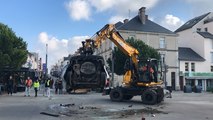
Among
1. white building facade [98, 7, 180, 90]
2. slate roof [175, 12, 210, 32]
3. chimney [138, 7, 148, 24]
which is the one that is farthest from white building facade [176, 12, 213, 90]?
chimney [138, 7, 148, 24]

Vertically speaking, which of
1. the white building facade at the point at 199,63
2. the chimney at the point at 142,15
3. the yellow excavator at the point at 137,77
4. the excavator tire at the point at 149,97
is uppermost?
the chimney at the point at 142,15

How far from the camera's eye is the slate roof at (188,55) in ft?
242

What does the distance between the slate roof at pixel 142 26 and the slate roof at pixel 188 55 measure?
17.7ft

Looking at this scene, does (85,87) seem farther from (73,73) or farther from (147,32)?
(147,32)

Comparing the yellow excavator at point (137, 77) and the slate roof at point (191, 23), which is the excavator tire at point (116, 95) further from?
the slate roof at point (191, 23)

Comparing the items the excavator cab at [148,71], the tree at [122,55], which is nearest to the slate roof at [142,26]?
the tree at [122,55]

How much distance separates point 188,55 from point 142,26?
1114 centimetres

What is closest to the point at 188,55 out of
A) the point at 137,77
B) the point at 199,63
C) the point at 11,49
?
the point at 199,63

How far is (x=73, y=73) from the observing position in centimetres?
1477

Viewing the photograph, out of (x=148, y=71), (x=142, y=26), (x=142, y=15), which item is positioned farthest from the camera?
(x=142, y=15)

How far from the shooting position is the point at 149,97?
27.6 m

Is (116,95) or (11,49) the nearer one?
(116,95)

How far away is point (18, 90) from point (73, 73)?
1258 inches

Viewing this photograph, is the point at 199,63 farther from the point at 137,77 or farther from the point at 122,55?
the point at 137,77
